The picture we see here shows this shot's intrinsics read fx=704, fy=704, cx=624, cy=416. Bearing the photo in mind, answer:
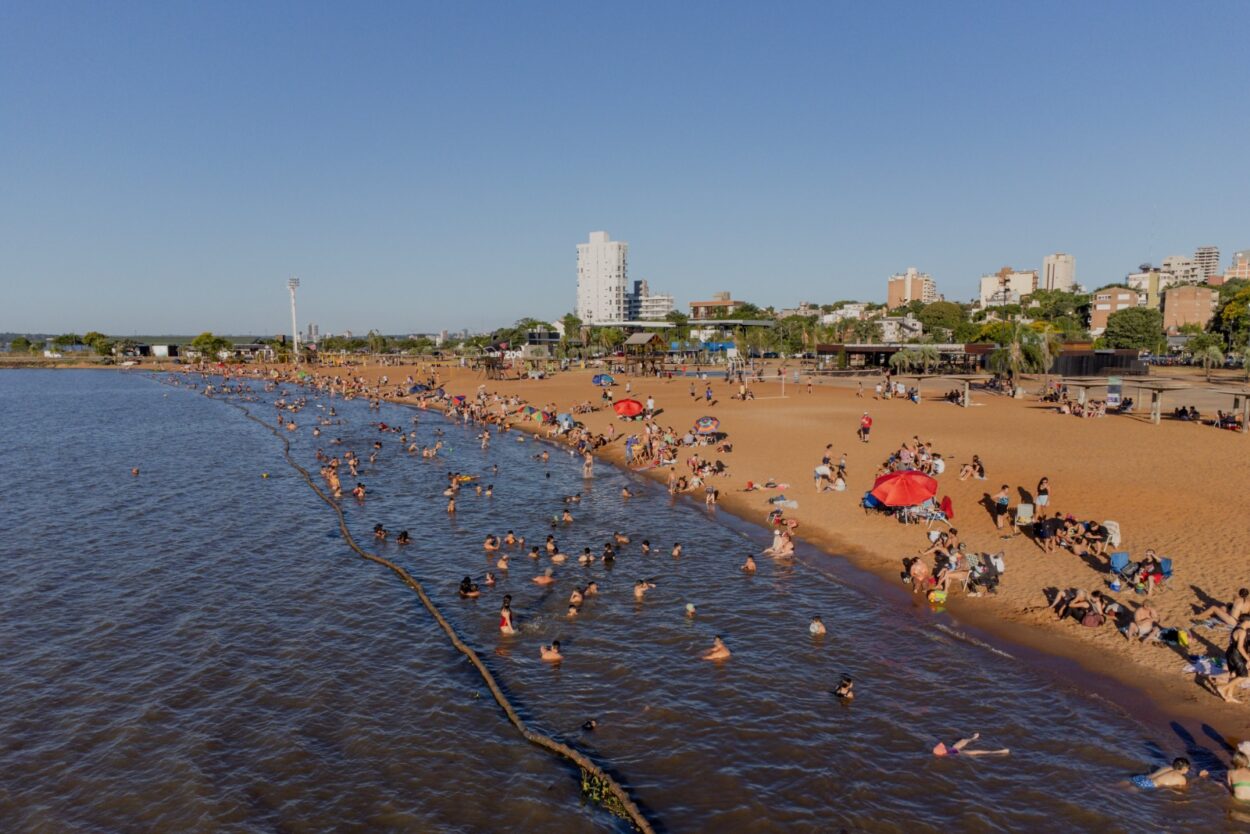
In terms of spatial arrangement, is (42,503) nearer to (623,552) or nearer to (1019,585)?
(623,552)

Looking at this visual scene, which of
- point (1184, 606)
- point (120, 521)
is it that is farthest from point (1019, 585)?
point (120, 521)

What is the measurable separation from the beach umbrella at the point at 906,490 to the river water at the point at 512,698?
2.89 meters

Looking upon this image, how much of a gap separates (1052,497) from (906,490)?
6004mm

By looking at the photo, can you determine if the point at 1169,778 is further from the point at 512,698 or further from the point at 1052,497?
the point at 1052,497

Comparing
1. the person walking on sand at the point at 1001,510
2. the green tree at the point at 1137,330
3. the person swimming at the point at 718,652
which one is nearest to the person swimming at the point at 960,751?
the person swimming at the point at 718,652

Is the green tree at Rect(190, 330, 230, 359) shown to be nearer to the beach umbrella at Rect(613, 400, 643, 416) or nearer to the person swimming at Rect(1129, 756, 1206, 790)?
the beach umbrella at Rect(613, 400, 643, 416)

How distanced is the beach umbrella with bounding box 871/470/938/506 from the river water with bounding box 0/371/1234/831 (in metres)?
2.89

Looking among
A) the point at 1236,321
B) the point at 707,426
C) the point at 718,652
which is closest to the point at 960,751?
the point at 718,652

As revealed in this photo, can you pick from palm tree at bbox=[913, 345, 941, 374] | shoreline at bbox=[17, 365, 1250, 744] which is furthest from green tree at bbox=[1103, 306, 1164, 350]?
shoreline at bbox=[17, 365, 1250, 744]

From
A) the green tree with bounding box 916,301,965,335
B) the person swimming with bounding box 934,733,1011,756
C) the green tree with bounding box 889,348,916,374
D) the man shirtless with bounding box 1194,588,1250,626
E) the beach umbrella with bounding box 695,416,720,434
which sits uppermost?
the green tree with bounding box 916,301,965,335

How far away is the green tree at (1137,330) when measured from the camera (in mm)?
95562

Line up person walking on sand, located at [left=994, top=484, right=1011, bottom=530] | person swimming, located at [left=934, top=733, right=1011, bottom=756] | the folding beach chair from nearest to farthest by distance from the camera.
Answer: person swimming, located at [left=934, top=733, right=1011, bottom=756], the folding beach chair, person walking on sand, located at [left=994, top=484, right=1011, bottom=530]

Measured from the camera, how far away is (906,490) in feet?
74.6

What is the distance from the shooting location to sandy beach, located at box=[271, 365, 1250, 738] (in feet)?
51.8
